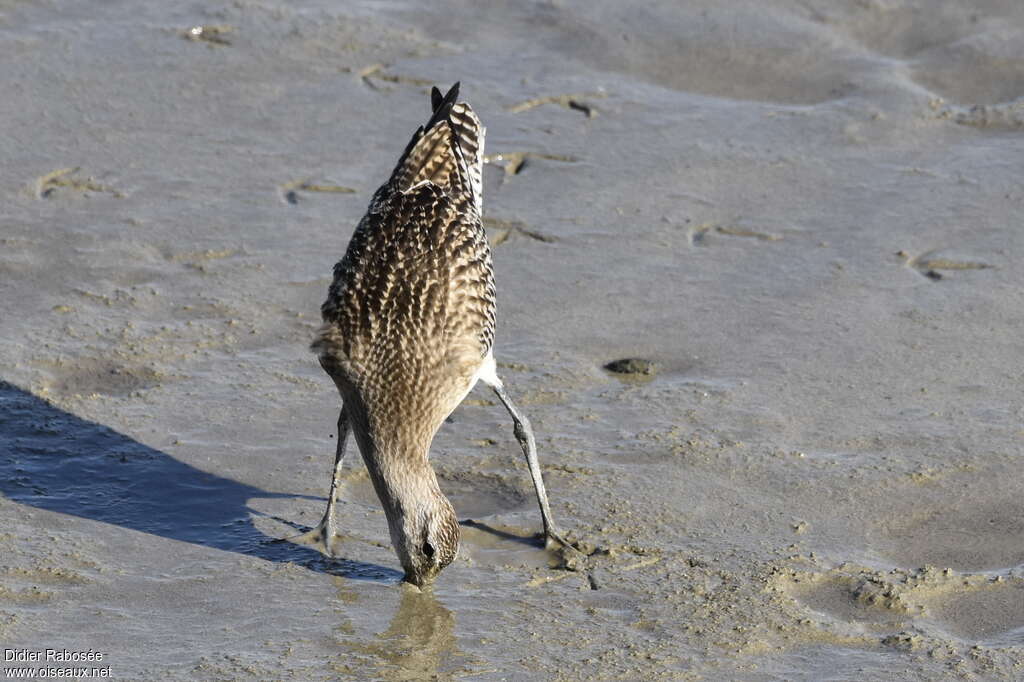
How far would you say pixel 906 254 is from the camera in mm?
8195

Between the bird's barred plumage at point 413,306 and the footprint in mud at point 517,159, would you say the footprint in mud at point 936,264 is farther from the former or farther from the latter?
the bird's barred plumage at point 413,306

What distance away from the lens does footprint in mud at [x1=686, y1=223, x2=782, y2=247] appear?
837 cm

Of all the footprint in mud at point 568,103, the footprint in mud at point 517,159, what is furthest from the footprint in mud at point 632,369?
the footprint in mud at point 568,103

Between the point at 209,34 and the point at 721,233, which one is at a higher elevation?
the point at 209,34

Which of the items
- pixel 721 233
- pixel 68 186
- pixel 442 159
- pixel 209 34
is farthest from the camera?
pixel 209 34

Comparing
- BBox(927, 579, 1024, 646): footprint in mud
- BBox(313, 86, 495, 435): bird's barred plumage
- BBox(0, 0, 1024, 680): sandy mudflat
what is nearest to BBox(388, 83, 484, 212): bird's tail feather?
BBox(313, 86, 495, 435): bird's barred plumage

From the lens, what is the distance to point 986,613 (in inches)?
215

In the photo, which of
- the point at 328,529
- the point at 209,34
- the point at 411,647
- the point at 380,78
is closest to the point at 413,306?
the point at 328,529

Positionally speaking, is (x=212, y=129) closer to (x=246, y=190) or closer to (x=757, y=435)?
(x=246, y=190)

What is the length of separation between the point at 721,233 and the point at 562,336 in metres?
1.49

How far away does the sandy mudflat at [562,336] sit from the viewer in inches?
211

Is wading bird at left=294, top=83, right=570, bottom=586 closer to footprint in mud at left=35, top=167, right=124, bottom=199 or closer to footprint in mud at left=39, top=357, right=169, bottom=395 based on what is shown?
footprint in mud at left=39, top=357, right=169, bottom=395

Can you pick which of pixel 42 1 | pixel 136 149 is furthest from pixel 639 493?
pixel 42 1

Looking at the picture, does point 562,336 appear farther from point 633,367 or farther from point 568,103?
point 568,103
